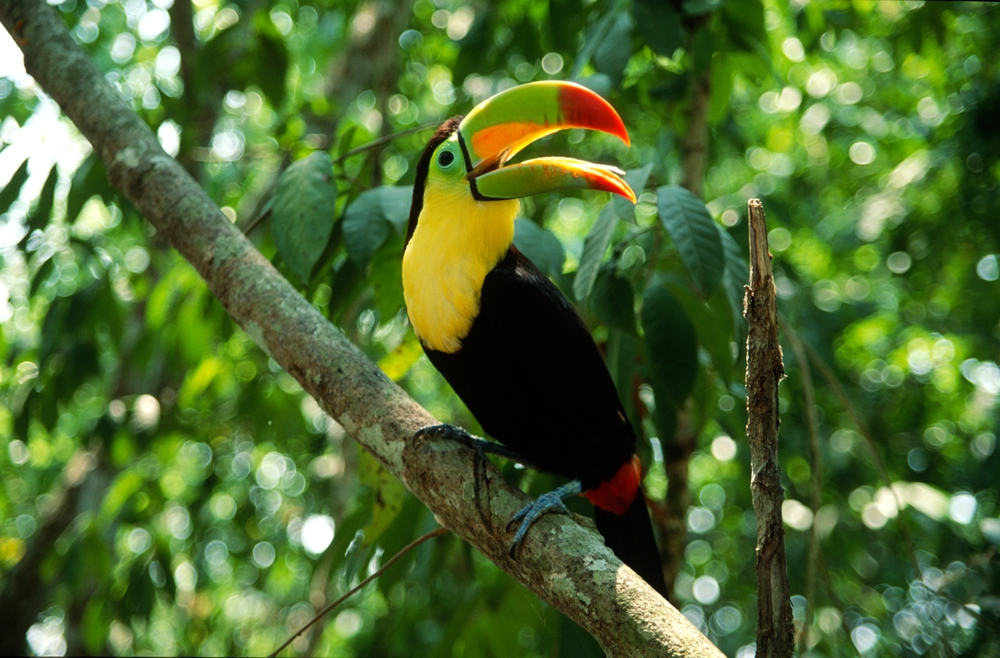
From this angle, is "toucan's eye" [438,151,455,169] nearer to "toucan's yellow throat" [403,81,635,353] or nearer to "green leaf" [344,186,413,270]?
"toucan's yellow throat" [403,81,635,353]

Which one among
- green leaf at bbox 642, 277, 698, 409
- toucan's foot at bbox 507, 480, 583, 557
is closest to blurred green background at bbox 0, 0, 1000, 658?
green leaf at bbox 642, 277, 698, 409

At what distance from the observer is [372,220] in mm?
2346

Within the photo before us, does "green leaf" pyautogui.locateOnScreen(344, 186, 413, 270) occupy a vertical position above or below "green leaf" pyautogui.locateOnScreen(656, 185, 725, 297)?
below

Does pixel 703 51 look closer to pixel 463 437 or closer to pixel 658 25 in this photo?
pixel 658 25

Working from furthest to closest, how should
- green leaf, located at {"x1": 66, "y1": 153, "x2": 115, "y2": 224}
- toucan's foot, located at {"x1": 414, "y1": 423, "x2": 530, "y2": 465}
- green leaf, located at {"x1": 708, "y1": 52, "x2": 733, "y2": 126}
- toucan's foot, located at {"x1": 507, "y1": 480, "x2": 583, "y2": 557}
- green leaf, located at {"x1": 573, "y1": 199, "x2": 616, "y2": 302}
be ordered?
green leaf, located at {"x1": 708, "y1": 52, "x2": 733, "y2": 126} < green leaf, located at {"x1": 66, "y1": 153, "x2": 115, "y2": 224} < green leaf, located at {"x1": 573, "y1": 199, "x2": 616, "y2": 302} < toucan's foot, located at {"x1": 414, "y1": 423, "x2": 530, "y2": 465} < toucan's foot, located at {"x1": 507, "y1": 480, "x2": 583, "y2": 557}

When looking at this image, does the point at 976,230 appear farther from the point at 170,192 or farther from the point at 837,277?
the point at 170,192

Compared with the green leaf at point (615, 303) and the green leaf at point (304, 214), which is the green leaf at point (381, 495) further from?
the green leaf at point (615, 303)

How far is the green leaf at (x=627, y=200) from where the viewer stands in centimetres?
203

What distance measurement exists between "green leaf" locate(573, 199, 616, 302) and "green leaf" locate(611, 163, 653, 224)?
26 mm

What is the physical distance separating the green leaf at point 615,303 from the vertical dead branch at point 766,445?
870 mm

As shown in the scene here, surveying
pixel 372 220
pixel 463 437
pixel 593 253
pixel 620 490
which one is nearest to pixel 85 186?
pixel 372 220

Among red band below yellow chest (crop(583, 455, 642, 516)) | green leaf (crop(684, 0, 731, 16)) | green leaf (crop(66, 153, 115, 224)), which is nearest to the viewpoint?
red band below yellow chest (crop(583, 455, 642, 516))

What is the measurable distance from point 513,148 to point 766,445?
1445mm

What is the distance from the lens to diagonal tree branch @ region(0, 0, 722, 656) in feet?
4.76
